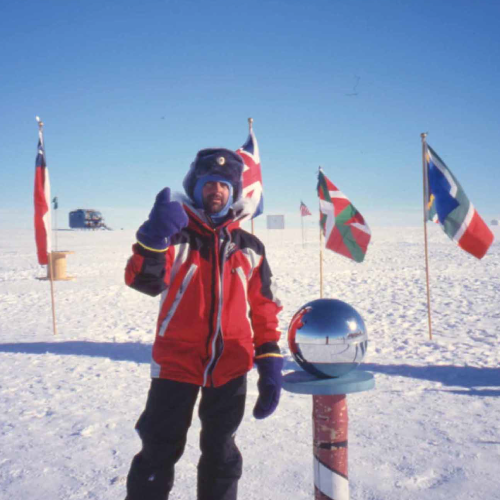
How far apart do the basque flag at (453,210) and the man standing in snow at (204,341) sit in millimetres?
4225

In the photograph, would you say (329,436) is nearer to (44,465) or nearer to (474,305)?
(44,465)

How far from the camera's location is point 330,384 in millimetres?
1266

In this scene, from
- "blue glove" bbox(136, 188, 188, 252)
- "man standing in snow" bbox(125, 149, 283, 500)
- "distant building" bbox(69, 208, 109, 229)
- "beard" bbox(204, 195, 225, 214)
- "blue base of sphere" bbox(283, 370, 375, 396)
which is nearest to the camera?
"blue base of sphere" bbox(283, 370, 375, 396)

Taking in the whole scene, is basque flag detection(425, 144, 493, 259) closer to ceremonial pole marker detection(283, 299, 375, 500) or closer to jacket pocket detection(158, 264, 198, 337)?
jacket pocket detection(158, 264, 198, 337)

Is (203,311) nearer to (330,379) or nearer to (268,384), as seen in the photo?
(268,384)

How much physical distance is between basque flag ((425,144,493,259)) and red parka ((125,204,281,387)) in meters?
4.29

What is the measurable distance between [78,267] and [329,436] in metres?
18.2

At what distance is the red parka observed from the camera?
1.96 m

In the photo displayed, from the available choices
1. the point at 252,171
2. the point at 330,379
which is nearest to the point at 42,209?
the point at 252,171

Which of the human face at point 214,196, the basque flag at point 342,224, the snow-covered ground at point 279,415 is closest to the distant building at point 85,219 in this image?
the snow-covered ground at point 279,415

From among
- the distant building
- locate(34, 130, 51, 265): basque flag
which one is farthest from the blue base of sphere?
the distant building

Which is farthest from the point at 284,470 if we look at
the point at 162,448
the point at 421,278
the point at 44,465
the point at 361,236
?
the point at 421,278

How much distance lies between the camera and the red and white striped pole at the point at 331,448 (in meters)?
1.29

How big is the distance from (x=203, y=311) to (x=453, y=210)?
4636mm
